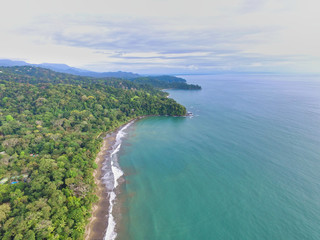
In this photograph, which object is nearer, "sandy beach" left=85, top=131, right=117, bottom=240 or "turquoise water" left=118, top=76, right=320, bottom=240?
"sandy beach" left=85, top=131, right=117, bottom=240

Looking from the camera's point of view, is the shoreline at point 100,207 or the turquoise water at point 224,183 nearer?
the shoreline at point 100,207

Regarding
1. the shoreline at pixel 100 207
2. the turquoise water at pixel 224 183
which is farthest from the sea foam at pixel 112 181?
the turquoise water at pixel 224 183

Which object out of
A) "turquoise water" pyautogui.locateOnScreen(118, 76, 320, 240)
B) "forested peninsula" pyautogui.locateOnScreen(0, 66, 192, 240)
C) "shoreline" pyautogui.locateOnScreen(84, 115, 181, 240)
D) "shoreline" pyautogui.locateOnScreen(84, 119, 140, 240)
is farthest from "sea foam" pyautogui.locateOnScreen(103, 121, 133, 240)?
"forested peninsula" pyautogui.locateOnScreen(0, 66, 192, 240)

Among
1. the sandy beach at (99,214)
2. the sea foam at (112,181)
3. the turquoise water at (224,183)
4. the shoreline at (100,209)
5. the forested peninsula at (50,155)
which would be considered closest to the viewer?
the forested peninsula at (50,155)

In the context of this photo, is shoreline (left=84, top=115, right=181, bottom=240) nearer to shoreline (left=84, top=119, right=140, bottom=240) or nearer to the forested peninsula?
shoreline (left=84, top=119, right=140, bottom=240)

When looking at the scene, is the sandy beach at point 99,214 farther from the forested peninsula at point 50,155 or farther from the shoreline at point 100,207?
the forested peninsula at point 50,155

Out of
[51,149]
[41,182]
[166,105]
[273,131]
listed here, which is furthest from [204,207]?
[166,105]
